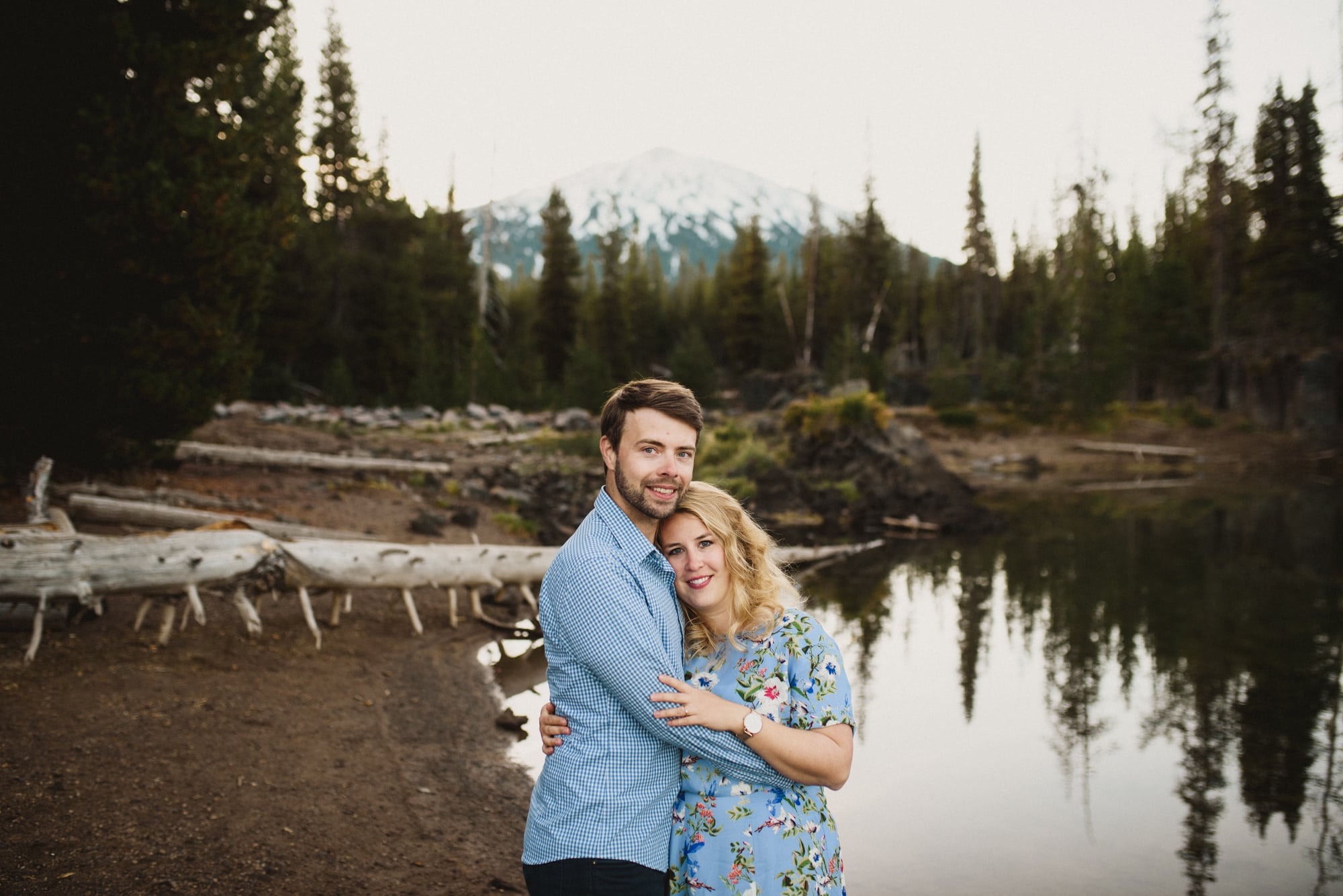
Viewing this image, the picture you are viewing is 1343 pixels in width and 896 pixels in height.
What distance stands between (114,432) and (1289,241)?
144 ft

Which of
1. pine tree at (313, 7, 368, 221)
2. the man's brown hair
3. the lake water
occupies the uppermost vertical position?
pine tree at (313, 7, 368, 221)

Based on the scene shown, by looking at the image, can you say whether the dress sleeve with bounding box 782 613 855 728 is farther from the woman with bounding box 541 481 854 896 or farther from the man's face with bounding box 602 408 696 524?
the man's face with bounding box 602 408 696 524

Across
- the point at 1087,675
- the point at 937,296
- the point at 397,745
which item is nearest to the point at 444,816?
the point at 397,745

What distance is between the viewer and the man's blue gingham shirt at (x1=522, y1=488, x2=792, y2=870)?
2.35 metres

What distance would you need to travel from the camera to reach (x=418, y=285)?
42.2m

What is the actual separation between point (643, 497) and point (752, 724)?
706 millimetres

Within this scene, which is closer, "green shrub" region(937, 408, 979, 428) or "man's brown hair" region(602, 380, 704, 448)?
"man's brown hair" region(602, 380, 704, 448)

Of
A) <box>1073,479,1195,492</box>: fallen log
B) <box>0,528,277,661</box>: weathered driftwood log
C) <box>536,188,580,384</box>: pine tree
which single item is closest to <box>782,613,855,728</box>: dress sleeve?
<box>0,528,277,661</box>: weathered driftwood log

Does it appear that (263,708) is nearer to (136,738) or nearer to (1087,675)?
(136,738)

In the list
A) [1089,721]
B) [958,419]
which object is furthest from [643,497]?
[958,419]

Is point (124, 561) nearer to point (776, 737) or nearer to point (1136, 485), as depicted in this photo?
point (776, 737)

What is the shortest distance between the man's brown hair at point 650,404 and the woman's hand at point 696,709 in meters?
0.73

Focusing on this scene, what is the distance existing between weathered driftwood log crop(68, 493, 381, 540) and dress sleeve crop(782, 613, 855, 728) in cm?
875

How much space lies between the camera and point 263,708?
6703mm
